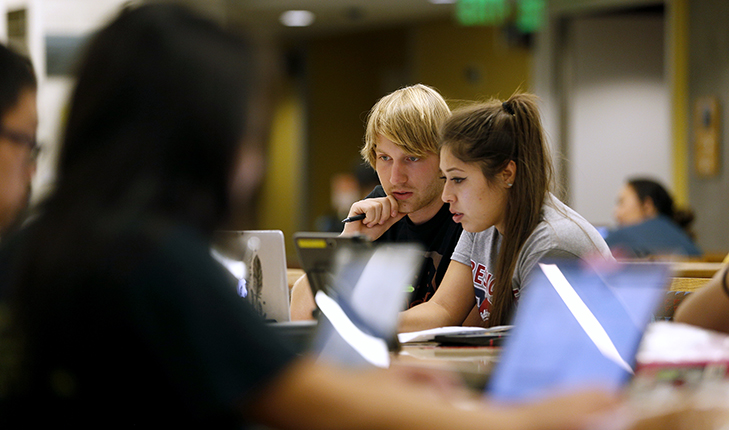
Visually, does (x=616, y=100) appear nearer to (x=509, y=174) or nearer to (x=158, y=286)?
(x=509, y=174)

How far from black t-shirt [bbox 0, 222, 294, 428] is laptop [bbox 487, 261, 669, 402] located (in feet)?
1.51

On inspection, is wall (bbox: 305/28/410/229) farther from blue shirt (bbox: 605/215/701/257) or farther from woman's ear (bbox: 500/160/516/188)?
woman's ear (bbox: 500/160/516/188)

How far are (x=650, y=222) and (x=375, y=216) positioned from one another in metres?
2.85

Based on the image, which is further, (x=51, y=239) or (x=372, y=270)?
(x=372, y=270)

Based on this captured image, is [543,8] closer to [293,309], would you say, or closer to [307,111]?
[307,111]

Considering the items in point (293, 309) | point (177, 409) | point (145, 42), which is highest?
point (145, 42)

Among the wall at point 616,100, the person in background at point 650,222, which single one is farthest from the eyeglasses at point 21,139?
the wall at point 616,100

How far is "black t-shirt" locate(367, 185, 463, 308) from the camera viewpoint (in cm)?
239

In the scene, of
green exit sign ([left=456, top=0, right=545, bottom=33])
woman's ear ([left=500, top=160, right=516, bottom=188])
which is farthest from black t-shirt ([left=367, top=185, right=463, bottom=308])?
green exit sign ([left=456, top=0, right=545, bottom=33])

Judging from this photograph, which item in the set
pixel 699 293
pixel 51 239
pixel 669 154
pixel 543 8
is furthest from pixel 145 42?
pixel 543 8

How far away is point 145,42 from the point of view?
765 mm

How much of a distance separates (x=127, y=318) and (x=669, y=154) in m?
6.65

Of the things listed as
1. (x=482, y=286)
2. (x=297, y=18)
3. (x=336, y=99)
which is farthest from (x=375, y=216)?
(x=336, y=99)

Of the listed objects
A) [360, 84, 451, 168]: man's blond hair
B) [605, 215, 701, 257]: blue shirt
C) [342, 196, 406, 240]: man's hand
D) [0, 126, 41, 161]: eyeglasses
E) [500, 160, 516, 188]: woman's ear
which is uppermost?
[360, 84, 451, 168]: man's blond hair
